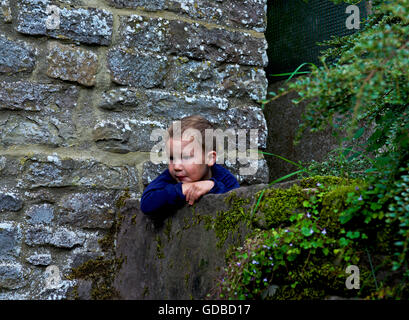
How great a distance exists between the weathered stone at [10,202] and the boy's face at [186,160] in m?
0.80

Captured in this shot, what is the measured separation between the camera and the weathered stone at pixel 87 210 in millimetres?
2531

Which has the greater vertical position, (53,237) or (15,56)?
(15,56)

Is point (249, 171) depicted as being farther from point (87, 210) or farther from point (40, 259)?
point (40, 259)

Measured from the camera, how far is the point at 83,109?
2.60 metres

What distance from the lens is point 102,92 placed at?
2.63m

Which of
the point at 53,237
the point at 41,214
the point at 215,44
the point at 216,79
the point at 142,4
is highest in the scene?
the point at 142,4

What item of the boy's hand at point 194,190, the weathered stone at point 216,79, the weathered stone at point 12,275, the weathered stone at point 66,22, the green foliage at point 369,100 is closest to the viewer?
the green foliage at point 369,100

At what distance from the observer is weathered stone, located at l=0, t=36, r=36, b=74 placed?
8.13 ft

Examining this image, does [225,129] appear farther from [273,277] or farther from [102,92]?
[273,277]

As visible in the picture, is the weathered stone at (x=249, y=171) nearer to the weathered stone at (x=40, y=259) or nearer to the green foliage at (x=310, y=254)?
the weathered stone at (x=40, y=259)

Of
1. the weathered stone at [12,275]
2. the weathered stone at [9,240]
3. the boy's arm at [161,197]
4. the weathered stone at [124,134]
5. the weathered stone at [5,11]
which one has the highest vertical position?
the weathered stone at [5,11]

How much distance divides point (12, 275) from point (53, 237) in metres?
0.26

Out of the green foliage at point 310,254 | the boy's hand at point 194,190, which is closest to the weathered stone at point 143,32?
the boy's hand at point 194,190

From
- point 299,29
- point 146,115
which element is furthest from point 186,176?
point 299,29
